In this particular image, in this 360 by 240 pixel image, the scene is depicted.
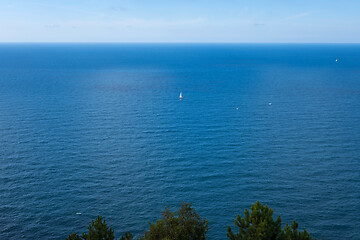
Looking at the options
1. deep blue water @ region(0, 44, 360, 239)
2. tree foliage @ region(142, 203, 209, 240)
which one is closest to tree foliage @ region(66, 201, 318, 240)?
tree foliage @ region(142, 203, 209, 240)

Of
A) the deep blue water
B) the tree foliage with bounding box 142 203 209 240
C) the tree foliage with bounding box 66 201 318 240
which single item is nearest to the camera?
the tree foliage with bounding box 66 201 318 240

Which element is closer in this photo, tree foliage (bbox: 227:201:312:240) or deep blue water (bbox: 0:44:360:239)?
tree foliage (bbox: 227:201:312:240)

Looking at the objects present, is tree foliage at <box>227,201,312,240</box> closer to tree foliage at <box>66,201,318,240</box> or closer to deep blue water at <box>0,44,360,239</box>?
tree foliage at <box>66,201,318,240</box>

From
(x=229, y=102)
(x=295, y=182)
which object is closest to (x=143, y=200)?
(x=295, y=182)

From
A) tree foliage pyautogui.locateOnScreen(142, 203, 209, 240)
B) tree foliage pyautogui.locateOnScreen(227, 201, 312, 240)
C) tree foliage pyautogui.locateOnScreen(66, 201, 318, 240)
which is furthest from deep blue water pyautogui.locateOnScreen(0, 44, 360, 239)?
tree foliage pyautogui.locateOnScreen(227, 201, 312, 240)

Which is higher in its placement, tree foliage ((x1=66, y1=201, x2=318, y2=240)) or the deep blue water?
the deep blue water

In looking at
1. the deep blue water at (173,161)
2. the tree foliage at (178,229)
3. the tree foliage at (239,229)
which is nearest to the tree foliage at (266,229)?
the tree foliage at (239,229)

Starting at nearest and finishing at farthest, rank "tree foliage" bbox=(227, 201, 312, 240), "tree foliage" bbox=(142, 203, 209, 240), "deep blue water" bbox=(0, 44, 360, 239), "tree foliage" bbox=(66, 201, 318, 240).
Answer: "tree foliage" bbox=(227, 201, 312, 240) → "tree foliage" bbox=(66, 201, 318, 240) → "tree foliage" bbox=(142, 203, 209, 240) → "deep blue water" bbox=(0, 44, 360, 239)

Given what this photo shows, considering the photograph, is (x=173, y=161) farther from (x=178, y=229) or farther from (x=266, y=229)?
(x=266, y=229)

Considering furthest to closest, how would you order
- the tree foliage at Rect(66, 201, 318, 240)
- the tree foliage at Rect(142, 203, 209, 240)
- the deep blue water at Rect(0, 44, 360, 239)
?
1. the deep blue water at Rect(0, 44, 360, 239)
2. the tree foliage at Rect(142, 203, 209, 240)
3. the tree foliage at Rect(66, 201, 318, 240)

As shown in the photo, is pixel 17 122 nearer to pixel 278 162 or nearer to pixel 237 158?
pixel 237 158

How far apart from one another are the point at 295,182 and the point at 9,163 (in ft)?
216

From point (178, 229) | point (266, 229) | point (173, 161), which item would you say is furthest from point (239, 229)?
point (173, 161)

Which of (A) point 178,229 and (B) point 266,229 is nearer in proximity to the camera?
(B) point 266,229
